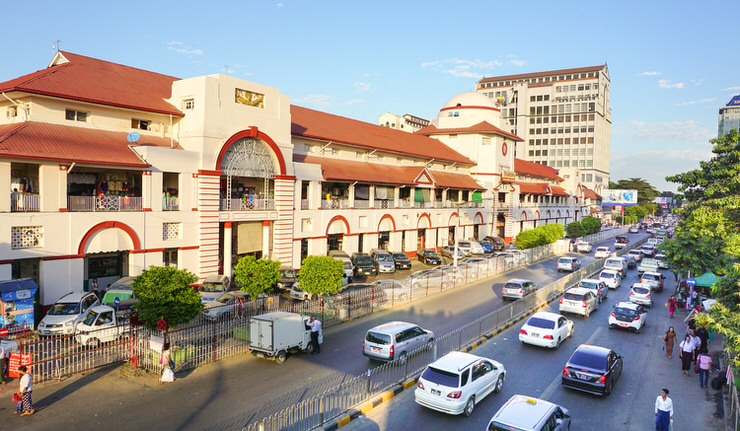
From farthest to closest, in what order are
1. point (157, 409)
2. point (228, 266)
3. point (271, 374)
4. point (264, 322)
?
point (228, 266)
point (264, 322)
point (271, 374)
point (157, 409)

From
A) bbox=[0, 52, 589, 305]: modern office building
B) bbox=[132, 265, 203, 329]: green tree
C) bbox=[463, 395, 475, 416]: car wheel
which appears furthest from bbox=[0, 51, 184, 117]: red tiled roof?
bbox=[463, 395, 475, 416]: car wheel

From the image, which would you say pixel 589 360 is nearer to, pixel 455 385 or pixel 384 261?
pixel 455 385

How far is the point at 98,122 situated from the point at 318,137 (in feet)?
55.7

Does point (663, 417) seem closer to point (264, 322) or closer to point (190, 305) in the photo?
point (264, 322)

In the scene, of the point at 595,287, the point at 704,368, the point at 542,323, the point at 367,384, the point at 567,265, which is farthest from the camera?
the point at 567,265

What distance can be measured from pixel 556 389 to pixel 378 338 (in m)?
6.51

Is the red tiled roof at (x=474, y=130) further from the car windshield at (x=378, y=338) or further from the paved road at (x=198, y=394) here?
the car windshield at (x=378, y=338)

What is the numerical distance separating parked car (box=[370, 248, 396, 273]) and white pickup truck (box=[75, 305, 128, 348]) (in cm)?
2235

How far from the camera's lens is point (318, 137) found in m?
40.7

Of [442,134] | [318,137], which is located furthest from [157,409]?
[442,134]

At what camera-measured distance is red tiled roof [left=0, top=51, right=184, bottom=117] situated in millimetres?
25909

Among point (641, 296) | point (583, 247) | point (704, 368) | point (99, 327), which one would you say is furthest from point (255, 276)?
point (583, 247)

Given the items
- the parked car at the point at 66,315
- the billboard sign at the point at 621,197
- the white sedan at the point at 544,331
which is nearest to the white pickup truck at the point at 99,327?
the parked car at the point at 66,315

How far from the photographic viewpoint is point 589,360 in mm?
16422
